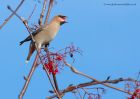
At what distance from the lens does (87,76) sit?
1.91 m

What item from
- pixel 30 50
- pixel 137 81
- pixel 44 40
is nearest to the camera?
pixel 137 81

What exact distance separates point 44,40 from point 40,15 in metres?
1.29

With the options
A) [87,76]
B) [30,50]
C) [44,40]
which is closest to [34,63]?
[87,76]

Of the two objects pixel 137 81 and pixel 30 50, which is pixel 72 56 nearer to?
pixel 137 81

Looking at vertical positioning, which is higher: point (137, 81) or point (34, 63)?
point (34, 63)

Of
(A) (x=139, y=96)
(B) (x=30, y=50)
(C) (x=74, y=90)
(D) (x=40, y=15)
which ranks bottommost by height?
(A) (x=139, y=96)

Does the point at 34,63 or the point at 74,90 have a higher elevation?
the point at 34,63

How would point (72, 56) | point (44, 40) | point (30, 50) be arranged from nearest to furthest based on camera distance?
point (72, 56) < point (30, 50) < point (44, 40)

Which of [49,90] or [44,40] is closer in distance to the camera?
[49,90]

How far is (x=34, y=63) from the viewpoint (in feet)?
7.07

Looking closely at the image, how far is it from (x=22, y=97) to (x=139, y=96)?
2.12ft

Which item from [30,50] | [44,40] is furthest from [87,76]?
[44,40]

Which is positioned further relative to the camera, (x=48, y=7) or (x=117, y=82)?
(x=48, y=7)

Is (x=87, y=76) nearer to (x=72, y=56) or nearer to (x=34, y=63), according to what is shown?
(x=34, y=63)
